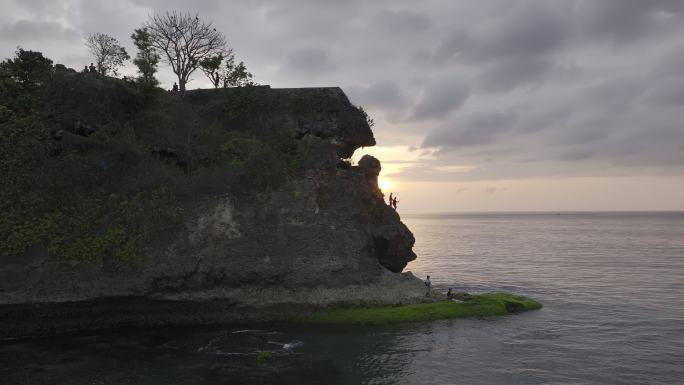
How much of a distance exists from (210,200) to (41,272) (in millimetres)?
11187

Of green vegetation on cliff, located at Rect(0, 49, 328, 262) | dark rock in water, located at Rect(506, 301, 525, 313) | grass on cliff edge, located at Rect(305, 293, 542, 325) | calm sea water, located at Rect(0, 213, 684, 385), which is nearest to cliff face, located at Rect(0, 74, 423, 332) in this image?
green vegetation on cliff, located at Rect(0, 49, 328, 262)

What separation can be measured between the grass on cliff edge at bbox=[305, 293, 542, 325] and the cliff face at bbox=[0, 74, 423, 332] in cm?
104

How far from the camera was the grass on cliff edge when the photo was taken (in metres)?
30.4

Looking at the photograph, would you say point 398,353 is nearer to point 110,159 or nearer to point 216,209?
point 216,209

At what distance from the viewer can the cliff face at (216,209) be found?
1126 inches

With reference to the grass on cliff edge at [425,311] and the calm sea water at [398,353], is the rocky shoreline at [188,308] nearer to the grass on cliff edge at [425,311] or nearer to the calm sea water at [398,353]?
the grass on cliff edge at [425,311]

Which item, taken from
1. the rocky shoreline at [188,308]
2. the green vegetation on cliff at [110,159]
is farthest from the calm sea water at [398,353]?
the green vegetation on cliff at [110,159]

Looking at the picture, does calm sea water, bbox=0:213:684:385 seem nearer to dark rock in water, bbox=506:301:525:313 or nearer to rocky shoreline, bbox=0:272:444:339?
dark rock in water, bbox=506:301:525:313

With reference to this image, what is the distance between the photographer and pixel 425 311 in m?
31.9

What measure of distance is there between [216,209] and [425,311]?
16810 millimetres

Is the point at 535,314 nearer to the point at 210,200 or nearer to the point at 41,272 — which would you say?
the point at 210,200

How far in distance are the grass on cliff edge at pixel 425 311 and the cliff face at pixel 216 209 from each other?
3.40ft

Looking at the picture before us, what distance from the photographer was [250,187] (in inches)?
1324

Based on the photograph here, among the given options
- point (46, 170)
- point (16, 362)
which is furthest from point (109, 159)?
point (16, 362)
